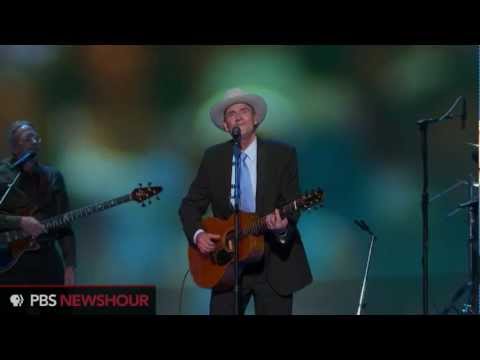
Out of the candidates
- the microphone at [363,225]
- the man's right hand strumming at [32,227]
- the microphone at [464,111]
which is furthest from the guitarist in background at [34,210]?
the microphone at [464,111]

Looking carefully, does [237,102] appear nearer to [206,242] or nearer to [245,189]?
[245,189]

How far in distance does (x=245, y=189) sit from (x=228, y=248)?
43 centimetres

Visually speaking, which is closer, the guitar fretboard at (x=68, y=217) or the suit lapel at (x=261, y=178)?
the suit lapel at (x=261, y=178)

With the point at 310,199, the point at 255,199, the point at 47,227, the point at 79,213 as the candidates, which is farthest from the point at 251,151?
the point at 47,227

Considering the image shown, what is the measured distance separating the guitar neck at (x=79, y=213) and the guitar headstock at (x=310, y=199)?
1.31 meters

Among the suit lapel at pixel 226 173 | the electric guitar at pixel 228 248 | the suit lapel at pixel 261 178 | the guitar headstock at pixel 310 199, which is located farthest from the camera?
the suit lapel at pixel 226 173

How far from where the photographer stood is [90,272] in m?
6.98

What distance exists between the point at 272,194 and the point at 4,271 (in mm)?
1991

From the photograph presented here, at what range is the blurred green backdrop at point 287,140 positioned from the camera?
694 cm

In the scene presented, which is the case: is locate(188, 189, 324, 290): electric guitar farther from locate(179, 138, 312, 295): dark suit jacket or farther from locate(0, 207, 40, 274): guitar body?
locate(0, 207, 40, 274): guitar body

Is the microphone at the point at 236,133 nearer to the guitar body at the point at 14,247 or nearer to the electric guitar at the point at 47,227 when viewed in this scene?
the electric guitar at the point at 47,227

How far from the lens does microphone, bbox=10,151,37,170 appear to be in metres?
6.95
